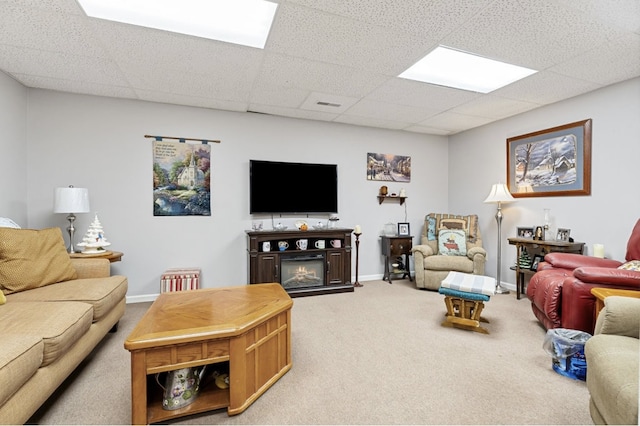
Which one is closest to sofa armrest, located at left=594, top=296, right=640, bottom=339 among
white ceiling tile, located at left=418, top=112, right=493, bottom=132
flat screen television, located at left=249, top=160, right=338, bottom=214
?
white ceiling tile, located at left=418, top=112, right=493, bottom=132

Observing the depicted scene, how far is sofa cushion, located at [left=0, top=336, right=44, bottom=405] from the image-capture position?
1180 mm

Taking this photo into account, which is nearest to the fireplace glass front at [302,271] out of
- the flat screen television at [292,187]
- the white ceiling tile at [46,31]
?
the flat screen television at [292,187]

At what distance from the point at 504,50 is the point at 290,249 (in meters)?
3.06

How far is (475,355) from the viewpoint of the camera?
2246 millimetres

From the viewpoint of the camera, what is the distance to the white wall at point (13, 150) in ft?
9.31

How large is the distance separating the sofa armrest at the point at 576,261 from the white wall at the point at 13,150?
539 centimetres

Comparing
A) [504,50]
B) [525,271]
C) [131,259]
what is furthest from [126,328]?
[525,271]

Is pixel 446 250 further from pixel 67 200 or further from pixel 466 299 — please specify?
pixel 67 200

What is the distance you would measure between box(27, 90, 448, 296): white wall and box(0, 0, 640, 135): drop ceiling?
270 millimetres

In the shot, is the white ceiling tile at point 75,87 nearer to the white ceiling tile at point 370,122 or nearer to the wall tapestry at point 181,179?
the wall tapestry at point 181,179

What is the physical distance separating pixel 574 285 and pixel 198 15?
343cm

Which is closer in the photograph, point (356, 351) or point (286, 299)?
point (286, 299)

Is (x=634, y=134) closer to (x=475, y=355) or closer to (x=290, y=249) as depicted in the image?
(x=475, y=355)

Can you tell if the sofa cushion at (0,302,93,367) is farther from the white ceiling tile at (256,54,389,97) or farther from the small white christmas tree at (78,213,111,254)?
the white ceiling tile at (256,54,389,97)
